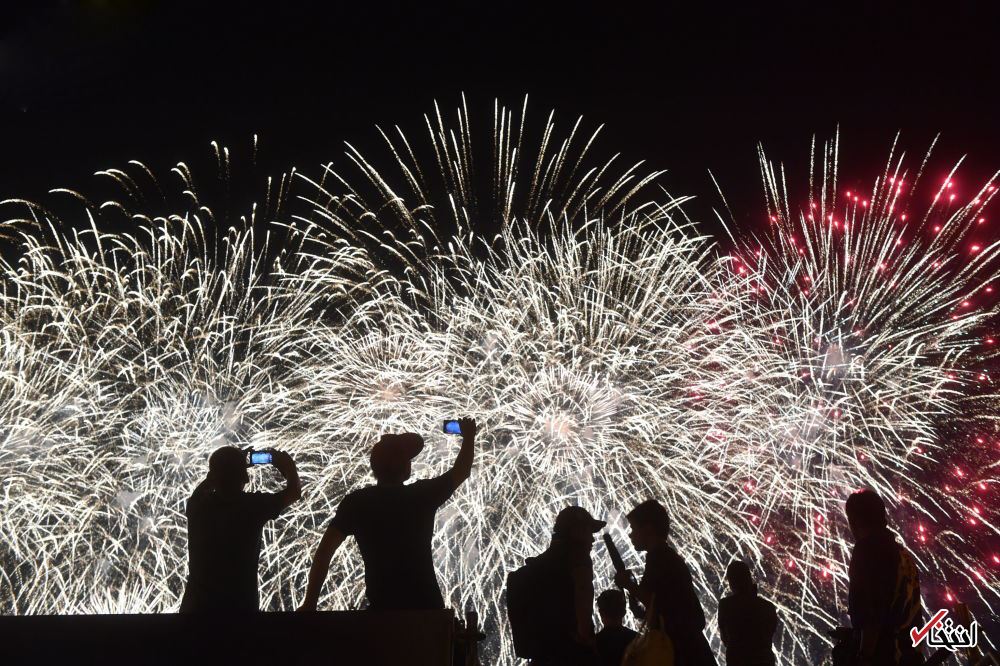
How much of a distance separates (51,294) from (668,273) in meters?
11.9

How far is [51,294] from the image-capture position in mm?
17562

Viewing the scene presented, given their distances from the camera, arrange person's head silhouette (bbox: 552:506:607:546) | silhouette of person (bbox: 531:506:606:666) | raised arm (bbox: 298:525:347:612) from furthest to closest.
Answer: person's head silhouette (bbox: 552:506:607:546)
silhouette of person (bbox: 531:506:606:666)
raised arm (bbox: 298:525:347:612)

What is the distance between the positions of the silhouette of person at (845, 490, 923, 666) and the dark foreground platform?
3.36m

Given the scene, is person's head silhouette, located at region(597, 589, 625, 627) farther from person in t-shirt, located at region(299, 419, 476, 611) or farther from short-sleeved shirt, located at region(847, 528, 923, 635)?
person in t-shirt, located at region(299, 419, 476, 611)

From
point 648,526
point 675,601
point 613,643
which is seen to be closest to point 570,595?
point 675,601

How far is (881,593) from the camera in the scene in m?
5.20

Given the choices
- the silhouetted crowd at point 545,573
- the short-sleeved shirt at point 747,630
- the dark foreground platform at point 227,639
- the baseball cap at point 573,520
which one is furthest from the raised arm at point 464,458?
the short-sleeved shirt at point 747,630

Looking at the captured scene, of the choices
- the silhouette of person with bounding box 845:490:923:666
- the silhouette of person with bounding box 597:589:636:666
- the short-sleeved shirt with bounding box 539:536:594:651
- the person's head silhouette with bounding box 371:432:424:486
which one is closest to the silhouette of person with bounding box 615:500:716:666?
the short-sleeved shirt with bounding box 539:536:594:651

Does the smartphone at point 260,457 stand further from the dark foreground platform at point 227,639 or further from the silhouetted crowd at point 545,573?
the dark foreground platform at point 227,639

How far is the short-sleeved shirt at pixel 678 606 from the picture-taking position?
16.6 feet

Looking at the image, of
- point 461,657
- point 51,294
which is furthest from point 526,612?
point 51,294

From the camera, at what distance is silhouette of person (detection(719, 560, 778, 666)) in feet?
20.2

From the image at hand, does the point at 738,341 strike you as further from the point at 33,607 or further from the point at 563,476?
the point at 33,607

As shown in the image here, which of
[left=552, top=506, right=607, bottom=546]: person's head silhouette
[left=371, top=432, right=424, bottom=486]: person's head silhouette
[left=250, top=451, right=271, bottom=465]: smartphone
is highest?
[left=250, top=451, right=271, bottom=465]: smartphone
